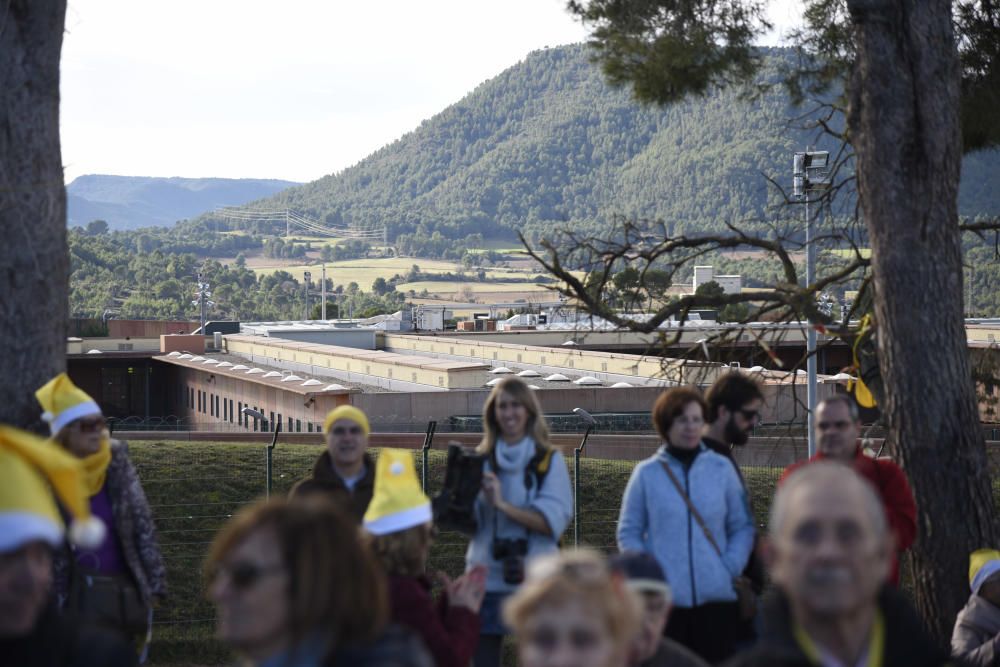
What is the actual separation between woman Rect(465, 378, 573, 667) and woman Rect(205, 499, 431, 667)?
8.93 ft

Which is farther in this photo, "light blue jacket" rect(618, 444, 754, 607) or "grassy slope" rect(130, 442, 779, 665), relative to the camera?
"grassy slope" rect(130, 442, 779, 665)

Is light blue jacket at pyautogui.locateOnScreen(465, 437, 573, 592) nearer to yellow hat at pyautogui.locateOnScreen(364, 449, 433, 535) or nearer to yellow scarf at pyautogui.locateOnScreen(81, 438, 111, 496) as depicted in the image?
yellow hat at pyautogui.locateOnScreen(364, 449, 433, 535)

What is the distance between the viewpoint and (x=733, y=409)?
230 inches

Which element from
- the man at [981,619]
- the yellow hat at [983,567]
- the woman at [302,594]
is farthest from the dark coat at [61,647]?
the yellow hat at [983,567]

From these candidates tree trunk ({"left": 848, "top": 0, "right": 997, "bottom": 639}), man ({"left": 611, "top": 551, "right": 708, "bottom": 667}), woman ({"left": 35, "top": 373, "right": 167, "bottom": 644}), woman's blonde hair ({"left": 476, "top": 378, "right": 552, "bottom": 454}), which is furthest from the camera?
tree trunk ({"left": 848, "top": 0, "right": 997, "bottom": 639})

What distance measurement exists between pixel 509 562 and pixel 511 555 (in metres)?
0.03

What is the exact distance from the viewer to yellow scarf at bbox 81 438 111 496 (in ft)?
16.7

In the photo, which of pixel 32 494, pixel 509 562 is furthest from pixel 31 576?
pixel 509 562

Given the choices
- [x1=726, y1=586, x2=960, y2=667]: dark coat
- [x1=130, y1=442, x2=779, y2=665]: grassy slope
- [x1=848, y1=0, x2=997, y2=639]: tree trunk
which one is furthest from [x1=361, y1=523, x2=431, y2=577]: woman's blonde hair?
[x1=130, y1=442, x2=779, y2=665]: grassy slope

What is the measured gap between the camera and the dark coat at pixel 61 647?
269 cm

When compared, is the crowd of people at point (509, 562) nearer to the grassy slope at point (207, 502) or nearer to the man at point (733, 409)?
the man at point (733, 409)

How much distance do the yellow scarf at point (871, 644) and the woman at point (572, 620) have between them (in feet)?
1.14

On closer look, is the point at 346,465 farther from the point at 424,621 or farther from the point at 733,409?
the point at 733,409

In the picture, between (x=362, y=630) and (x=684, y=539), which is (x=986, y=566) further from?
(x=362, y=630)
